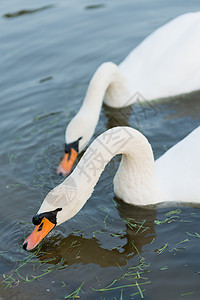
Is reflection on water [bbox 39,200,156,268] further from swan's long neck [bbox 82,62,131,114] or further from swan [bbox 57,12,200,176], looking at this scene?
swan [bbox 57,12,200,176]

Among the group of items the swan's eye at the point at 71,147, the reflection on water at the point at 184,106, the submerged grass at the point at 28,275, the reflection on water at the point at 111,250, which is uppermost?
the swan's eye at the point at 71,147

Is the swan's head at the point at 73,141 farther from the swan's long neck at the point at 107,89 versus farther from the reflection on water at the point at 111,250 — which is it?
the reflection on water at the point at 111,250

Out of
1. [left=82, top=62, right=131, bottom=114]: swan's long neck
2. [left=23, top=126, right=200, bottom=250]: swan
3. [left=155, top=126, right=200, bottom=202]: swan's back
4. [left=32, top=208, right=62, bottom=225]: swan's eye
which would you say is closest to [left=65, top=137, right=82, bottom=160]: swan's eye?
[left=82, top=62, right=131, bottom=114]: swan's long neck

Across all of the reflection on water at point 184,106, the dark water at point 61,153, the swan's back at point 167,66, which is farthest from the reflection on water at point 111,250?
the swan's back at point 167,66

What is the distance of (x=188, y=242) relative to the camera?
5.65 m

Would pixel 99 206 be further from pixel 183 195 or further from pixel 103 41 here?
pixel 103 41

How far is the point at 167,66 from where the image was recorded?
867cm

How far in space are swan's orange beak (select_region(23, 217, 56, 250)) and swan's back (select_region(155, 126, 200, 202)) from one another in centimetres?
149

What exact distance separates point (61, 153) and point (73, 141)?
1.78ft

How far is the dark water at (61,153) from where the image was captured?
5344 mm

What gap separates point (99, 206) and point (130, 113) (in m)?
2.68

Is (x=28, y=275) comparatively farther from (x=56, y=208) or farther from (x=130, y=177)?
(x=130, y=177)

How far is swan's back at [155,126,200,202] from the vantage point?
594 centimetres

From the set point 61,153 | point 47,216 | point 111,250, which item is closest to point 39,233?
point 47,216
